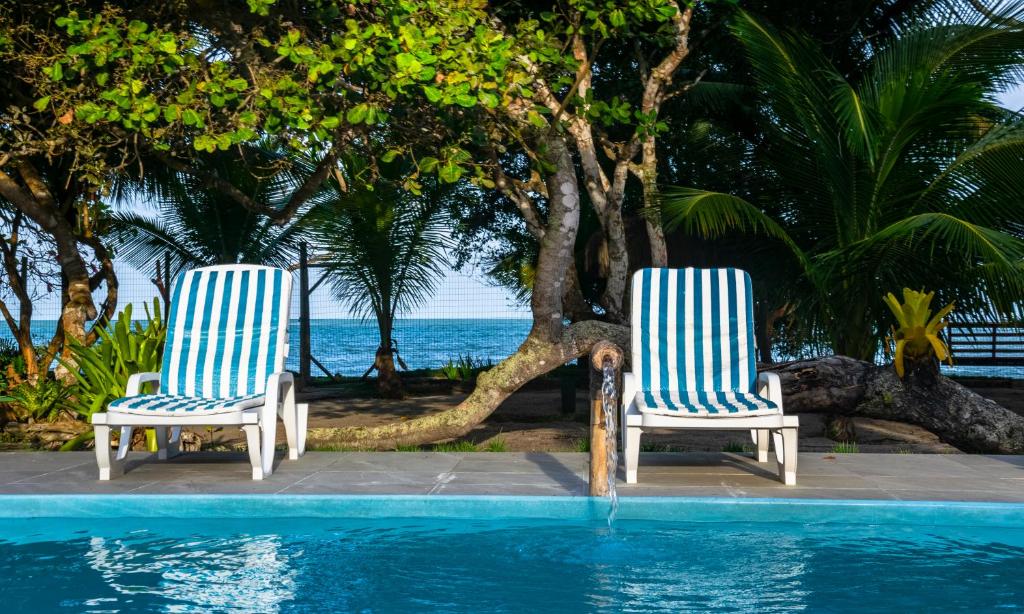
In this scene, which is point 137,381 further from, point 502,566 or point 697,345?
point 697,345

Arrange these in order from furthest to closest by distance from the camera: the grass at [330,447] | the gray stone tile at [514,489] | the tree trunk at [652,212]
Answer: the tree trunk at [652,212] < the grass at [330,447] < the gray stone tile at [514,489]

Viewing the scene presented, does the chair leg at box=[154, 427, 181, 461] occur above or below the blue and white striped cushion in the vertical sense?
below

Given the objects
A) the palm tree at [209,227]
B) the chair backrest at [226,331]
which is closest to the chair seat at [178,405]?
the chair backrest at [226,331]

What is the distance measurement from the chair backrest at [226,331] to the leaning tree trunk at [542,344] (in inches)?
66.1

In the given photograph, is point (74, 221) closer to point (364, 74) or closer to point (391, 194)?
point (391, 194)

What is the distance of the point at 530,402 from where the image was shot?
38.0 feet

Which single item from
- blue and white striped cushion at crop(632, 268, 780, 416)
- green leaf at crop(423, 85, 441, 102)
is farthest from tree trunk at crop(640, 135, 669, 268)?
green leaf at crop(423, 85, 441, 102)

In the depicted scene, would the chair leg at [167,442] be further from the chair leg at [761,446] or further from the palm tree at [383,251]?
the palm tree at [383,251]

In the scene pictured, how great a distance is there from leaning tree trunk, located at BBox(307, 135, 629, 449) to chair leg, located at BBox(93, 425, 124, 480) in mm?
2176

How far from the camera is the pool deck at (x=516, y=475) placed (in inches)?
200

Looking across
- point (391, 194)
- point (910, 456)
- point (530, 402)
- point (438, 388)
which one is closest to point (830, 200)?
point (910, 456)

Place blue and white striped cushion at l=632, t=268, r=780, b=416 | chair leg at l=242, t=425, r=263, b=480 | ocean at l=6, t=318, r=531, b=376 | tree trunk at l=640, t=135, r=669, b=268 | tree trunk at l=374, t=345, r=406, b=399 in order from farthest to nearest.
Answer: ocean at l=6, t=318, r=531, b=376, tree trunk at l=374, t=345, r=406, b=399, tree trunk at l=640, t=135, r=669, b=268, blue and white striped cushion at l=632, t=268, r=780, b=416, chair leg at l=242, t=425, r=263, b=480

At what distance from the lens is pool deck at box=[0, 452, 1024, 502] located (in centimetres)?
509

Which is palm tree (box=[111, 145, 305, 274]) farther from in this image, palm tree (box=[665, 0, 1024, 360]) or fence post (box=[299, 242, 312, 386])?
palm tree (box=[665, 0, 1024, 360])
